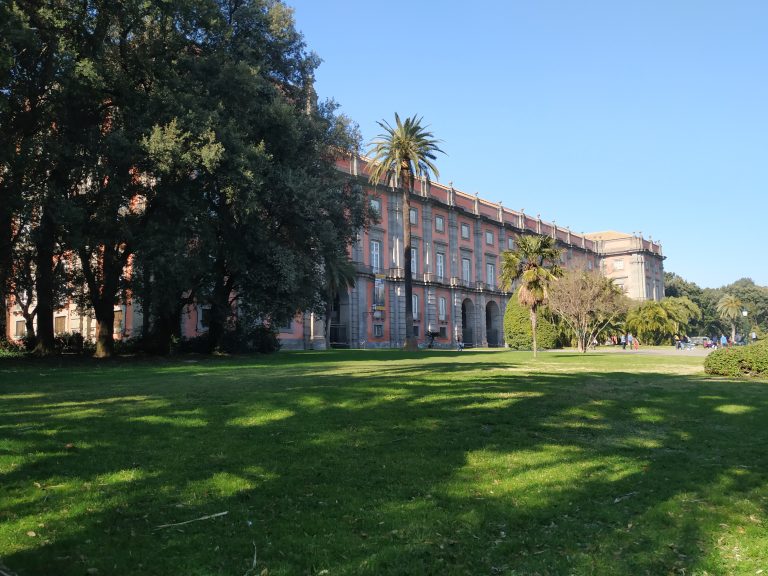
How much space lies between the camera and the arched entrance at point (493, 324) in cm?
8594

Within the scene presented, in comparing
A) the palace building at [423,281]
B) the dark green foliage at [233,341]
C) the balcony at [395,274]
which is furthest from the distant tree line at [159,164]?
the balcony at [395,274]

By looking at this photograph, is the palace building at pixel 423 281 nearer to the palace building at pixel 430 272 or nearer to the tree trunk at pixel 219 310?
the palace building at pixel 430 272

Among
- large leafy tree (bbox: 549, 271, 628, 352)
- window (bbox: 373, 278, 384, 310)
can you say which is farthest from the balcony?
large leafy tree (bbox: 549, 271, 628, 352)

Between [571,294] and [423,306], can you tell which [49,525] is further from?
[423,306]

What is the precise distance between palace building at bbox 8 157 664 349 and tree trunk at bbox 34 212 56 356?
16.8 meters

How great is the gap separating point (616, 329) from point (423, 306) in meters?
23.9

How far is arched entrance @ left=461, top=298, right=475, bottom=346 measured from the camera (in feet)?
263

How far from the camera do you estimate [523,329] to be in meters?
49.4

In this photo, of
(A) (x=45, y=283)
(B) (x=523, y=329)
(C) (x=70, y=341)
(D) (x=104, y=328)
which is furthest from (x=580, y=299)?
(A) (x=45, y=283)

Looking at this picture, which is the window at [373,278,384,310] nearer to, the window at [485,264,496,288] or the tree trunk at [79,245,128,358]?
the window at [485,264,496,288]

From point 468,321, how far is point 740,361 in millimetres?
62743

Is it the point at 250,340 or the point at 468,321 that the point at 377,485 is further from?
the point at 468,321

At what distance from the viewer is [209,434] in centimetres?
803

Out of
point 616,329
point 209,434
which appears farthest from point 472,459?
point 616,329
